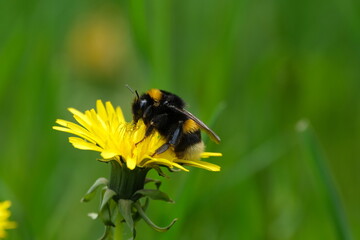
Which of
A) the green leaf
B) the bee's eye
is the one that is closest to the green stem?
the bee's eye

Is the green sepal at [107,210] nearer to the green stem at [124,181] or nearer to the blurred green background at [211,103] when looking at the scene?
the green stem at [124,181]

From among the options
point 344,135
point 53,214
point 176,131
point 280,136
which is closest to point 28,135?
point 53,214

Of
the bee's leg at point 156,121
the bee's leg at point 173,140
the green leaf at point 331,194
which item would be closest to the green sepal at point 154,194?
the bee's leg at point 173,140

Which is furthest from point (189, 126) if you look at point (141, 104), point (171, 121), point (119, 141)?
point (119, 141)

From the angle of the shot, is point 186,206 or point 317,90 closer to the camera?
point 186,206

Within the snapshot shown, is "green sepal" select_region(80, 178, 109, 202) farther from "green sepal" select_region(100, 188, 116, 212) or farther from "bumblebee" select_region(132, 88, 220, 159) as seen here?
"bumblebee" select_region(132, 88, 220, 159)

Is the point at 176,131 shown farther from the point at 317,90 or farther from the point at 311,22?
the point at 311,22

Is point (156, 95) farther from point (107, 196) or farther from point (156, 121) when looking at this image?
point (107, 196)
